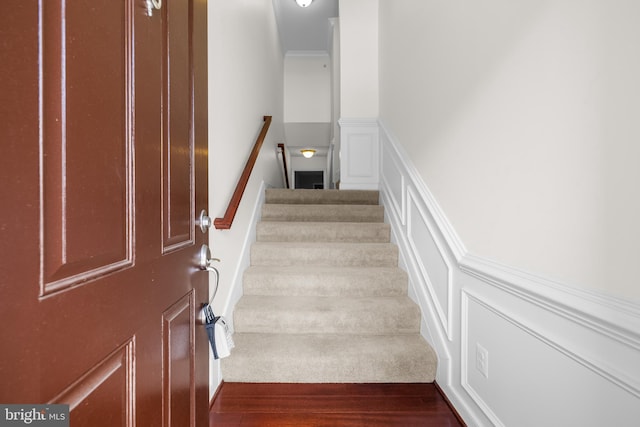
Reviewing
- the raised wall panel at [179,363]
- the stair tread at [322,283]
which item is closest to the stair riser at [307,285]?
the stair tread at [322,283]

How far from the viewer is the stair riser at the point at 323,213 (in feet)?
8.96

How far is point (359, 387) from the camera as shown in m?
1.53

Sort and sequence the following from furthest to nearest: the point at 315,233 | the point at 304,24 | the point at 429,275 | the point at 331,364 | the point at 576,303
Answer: the point at 304,24 → the point at 315,233 → the point at 429,275 → the point at 331,364 → the point at 576,303

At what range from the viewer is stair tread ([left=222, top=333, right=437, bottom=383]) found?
5.06 ft

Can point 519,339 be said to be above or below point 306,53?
below

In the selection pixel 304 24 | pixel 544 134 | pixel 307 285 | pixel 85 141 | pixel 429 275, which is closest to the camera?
pixel 85 141

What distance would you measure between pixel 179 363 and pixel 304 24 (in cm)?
510

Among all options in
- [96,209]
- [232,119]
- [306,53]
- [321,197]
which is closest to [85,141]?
[96,209]

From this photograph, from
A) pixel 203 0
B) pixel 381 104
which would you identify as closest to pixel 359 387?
pixel 203 0

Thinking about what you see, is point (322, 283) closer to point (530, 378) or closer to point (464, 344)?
point (464, 344)

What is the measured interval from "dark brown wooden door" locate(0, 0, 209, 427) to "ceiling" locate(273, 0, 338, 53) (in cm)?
393

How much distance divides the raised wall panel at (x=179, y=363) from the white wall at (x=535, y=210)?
1.06 meters

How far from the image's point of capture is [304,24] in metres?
4.65

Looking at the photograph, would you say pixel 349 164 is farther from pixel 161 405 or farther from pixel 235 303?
pixel 161 405
